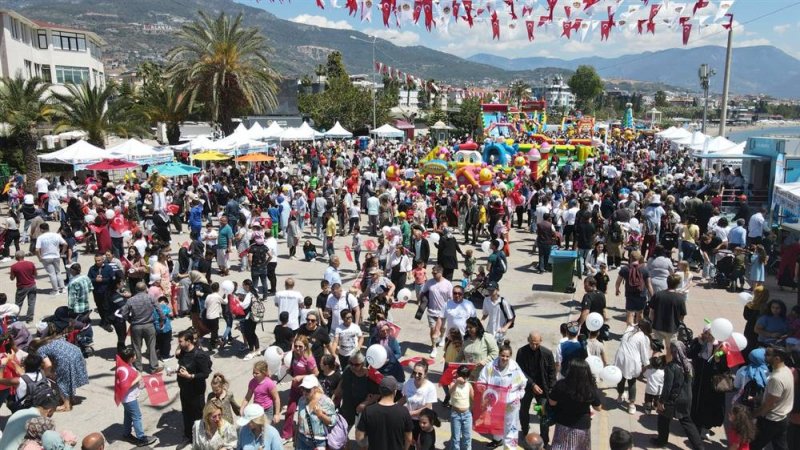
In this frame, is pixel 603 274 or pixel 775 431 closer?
pixel 775 431

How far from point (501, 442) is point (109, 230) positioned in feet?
35.0

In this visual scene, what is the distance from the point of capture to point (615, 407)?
7.39 meters

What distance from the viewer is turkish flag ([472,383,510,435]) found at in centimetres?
598

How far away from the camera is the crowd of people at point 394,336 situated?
17.8ft

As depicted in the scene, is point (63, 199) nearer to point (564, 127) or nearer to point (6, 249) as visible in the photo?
point (6, 249)

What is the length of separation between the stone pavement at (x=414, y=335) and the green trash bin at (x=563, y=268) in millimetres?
226

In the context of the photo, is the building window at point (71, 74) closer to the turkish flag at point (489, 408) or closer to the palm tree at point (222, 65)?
the palm tree at point (222, 65)

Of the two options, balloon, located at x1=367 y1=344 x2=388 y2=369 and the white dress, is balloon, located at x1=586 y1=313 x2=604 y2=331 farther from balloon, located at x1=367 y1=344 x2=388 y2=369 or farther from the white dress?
balloon, located at x1=367 y1=344 x2=388 y2=369

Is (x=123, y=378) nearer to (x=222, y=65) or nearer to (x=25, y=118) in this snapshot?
(x=25, y=118)

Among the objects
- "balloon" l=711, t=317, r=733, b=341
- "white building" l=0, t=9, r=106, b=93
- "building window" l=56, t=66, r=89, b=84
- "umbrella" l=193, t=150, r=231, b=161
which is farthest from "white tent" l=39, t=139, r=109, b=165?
"building window" l=56, t=66, r=89, b=84

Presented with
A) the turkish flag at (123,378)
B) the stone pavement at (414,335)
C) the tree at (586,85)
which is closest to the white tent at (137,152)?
the stone pavement at (414,335)

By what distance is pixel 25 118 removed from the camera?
2344cm

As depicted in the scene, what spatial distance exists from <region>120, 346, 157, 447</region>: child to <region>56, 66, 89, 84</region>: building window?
154 ft

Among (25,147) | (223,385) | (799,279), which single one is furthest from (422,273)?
(25,147)
